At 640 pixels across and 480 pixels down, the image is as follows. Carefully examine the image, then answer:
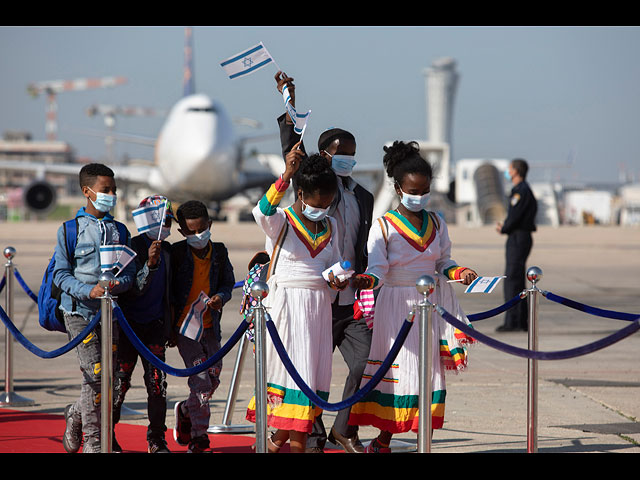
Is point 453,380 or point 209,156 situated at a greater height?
point 209,156

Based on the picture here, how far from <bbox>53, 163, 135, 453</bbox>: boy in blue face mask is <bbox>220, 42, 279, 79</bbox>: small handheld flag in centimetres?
93

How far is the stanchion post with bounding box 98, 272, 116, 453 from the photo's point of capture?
458 centimetres

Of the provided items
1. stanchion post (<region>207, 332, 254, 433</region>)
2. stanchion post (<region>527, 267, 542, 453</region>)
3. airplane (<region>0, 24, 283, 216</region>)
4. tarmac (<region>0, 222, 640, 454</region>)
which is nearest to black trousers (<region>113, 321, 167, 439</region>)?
stanchion post (<region>207, 332, 254, 433</region>)

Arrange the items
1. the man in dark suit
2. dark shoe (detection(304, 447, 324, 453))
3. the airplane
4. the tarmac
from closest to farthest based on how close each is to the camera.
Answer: the man in dark suit, dark shoe (detection(304, 447, 324, 453)), the tarmac, the airplane

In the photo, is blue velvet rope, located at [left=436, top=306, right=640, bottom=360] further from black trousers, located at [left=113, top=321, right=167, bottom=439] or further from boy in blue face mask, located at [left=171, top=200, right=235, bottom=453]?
black trousers, located at [left=113, top=321, right=167, bottom=439]

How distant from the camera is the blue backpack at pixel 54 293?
491 centimetres

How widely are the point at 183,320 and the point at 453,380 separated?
11.3 feet

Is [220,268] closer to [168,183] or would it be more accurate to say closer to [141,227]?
[141,227]

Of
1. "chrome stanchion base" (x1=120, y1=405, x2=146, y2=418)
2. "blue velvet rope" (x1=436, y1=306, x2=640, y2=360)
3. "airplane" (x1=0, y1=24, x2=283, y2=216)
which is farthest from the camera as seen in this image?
"airplane" (x1=0, y1=24, x2=283, y2=216)

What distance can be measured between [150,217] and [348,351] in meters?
1.36

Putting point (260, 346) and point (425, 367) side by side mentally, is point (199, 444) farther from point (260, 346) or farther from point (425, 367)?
point (425, 367)

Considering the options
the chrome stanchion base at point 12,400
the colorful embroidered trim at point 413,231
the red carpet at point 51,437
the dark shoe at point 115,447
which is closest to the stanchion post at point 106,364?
the dark shoe at point 115,447
